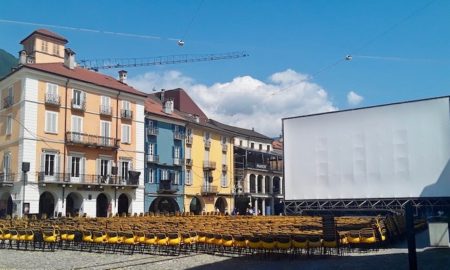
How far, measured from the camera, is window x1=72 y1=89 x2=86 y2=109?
3850 centimetres

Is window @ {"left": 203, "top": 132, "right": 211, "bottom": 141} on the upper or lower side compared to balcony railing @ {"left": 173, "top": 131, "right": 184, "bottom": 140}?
upper

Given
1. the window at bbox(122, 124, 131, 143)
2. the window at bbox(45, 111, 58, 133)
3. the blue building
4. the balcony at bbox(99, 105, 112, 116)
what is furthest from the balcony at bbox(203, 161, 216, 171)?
the window at bbox(45, 111, 58, 133)

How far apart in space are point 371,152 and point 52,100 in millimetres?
22668

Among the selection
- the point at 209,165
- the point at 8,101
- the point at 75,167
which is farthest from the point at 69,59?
the point at 209,165

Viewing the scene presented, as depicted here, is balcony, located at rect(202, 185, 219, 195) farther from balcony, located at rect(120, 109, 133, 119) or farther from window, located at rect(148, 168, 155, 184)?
balcony, located at rect(120, 109, 133, 119)

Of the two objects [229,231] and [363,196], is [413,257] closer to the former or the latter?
[229,231]

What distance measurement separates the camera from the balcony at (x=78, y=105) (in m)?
38.3

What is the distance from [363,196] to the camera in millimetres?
32844

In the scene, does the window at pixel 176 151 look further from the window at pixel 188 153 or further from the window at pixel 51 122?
the window at pixel 51 122

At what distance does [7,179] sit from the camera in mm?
36031

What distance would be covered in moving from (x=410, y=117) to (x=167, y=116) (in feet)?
75.0

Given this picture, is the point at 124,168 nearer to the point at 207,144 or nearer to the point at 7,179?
the point at 7,179

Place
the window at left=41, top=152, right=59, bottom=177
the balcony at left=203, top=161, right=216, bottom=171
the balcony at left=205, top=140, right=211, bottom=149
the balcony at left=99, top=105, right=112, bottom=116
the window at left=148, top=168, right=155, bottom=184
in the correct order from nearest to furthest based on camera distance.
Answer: the window at left=41, top=152, right=59, bottom=177, the balcony at left=99, top=105, right=112, bottom=116, the window at left=148, top=168, right=155, bottom=184, the balcony at left=203, top=161, right=216, bottom=171, the balcony at left=205, top=140, right=211, bottom=149

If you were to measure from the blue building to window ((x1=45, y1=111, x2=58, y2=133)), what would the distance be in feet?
31.0
